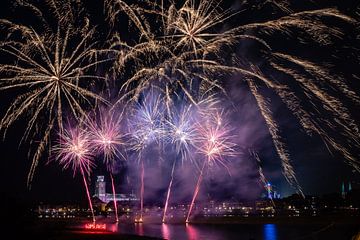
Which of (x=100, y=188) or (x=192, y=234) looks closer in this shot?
(x=192, y=234)

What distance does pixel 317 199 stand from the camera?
443 ft

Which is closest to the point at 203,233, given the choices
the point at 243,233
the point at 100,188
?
the point at 243,233

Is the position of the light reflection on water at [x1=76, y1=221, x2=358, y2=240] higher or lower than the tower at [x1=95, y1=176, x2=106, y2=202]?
lower

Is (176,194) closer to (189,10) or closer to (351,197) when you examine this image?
(351,197)

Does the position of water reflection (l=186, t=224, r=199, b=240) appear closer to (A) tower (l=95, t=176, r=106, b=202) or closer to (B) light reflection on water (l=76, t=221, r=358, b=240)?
(B) light reflection on water (l=76, t=221, r=358, b=240)

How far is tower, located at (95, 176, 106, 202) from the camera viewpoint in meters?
162

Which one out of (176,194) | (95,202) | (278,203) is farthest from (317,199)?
(95,202)

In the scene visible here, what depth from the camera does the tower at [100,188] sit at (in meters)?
162

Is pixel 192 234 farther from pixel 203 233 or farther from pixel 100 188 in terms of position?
pixel 100 188

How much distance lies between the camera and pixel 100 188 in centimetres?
16400

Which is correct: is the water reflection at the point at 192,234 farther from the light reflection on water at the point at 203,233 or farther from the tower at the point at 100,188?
the tower at the point at 100,188

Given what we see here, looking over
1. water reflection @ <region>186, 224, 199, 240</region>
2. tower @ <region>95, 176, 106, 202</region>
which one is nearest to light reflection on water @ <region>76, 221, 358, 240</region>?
water reflection @ <region>186, 224, 199, 240</region>

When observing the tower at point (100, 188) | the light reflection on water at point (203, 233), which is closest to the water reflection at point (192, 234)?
the light reflection on water at point (203, 233)

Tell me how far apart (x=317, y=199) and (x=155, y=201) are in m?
56.8
